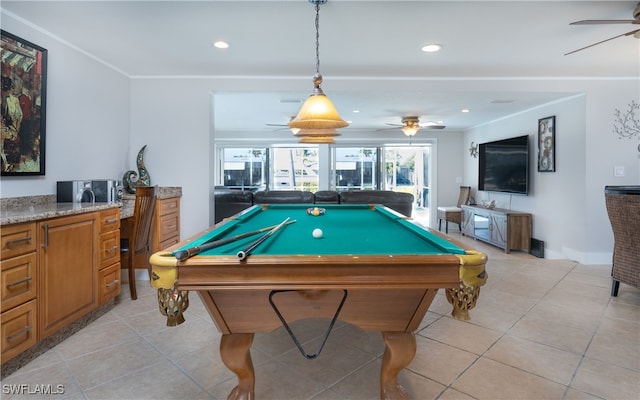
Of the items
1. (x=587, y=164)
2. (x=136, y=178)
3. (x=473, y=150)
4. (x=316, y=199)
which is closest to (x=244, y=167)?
(x=316, y=199)

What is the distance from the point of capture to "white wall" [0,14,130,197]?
2.81 m

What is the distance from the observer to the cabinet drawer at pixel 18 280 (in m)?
1.87

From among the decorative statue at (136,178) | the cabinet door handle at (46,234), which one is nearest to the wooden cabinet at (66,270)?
the cabinet door handle at (46,234)

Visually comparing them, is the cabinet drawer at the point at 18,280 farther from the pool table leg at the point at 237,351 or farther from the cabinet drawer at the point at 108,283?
the pool table leg at the point at 237,351

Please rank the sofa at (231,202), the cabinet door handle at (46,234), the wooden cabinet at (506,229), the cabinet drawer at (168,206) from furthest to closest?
the wooden cabinet at (506,229) < the sofa at (231,202) < the cabinet drawer at (168,206) < the cabinet door handle at (46,234)

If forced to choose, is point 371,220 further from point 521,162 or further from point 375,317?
point 521,162

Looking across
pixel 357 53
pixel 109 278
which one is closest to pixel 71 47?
pixel 109 278

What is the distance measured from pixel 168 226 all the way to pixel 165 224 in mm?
76

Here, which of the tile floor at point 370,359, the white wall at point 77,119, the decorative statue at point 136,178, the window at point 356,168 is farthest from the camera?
the window at point 356,168

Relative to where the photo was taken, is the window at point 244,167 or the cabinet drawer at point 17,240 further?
the window at point 244,167

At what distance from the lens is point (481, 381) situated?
1.89m

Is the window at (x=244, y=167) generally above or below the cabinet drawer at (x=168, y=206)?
above

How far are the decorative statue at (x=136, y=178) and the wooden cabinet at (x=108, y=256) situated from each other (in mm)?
1104

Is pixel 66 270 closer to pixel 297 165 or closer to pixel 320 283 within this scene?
pixel 320 283
